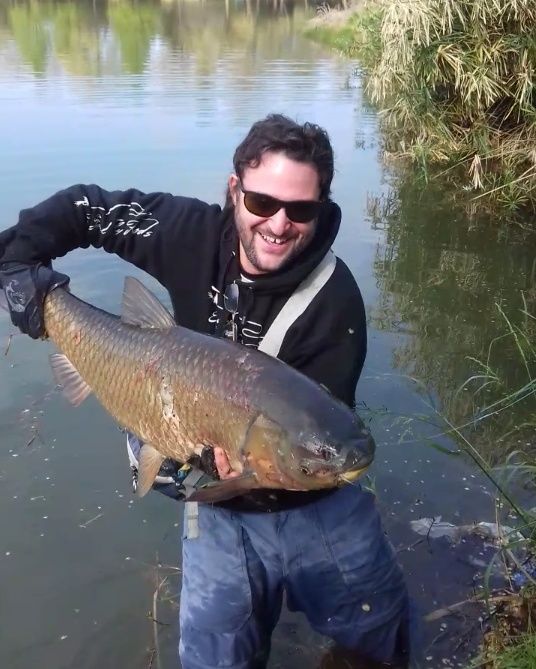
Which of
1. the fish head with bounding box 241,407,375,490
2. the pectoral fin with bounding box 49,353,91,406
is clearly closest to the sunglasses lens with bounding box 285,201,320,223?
the fish head with bounding box 241,407,375,490

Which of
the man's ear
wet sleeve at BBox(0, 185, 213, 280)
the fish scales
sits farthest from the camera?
wet sleeve at BBox(0, 185, 213, 280)

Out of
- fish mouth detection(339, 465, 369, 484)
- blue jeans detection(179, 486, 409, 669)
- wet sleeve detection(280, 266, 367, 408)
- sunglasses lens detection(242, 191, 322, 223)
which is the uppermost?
sunglasses lens detection(242, 191, 322, 223)

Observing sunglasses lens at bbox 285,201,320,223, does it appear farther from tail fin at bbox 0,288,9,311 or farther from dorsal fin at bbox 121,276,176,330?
tail fin at bbox 0,288,9,311

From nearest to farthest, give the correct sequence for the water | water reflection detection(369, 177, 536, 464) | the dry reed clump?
the water → water reflection detection(369, 177, 536, 464) → the dry reed clump

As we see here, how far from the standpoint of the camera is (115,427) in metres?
4.37

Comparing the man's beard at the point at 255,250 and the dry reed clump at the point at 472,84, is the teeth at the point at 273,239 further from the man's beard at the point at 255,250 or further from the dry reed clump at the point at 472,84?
the dry reed clump at the point at 472,84

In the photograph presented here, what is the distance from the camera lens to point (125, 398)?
242cm

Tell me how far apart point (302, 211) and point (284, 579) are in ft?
4.40

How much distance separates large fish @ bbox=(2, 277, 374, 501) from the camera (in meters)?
2.01

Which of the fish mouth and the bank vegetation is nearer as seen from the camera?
the fish mouth

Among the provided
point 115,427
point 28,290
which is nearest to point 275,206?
point 28,290

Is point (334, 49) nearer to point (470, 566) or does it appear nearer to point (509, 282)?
point (509, 282)

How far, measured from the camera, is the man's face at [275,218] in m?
2.44

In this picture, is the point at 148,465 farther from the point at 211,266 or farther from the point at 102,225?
the point at 102,225
